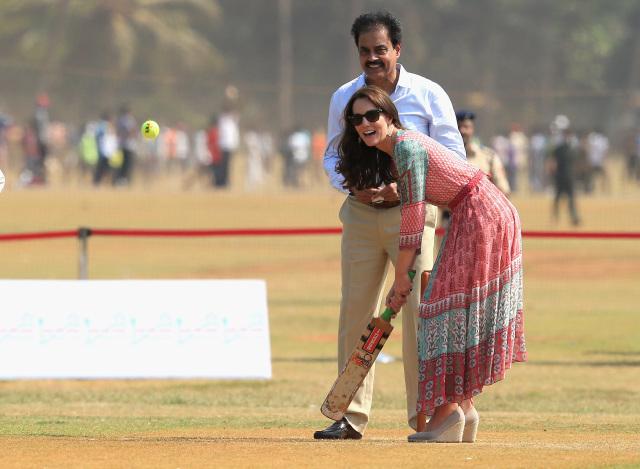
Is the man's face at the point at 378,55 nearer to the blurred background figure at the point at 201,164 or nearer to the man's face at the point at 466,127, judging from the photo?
the man's face at the point at 466,127

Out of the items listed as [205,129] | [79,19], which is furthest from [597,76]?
[205,129]

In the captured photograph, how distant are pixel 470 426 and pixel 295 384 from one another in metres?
3.93

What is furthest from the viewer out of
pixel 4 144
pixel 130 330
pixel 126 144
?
pixel 126 144

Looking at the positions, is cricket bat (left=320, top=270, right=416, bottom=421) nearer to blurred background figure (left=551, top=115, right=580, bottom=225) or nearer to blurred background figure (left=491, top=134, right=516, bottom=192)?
blurred background figure (left=551, top=115, right=580, bottom=225)

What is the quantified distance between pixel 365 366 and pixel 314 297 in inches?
432

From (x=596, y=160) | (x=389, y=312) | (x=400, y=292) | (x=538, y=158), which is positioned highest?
(x=538, y=158)

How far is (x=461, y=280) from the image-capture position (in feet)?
17.9

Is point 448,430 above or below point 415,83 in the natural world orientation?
below

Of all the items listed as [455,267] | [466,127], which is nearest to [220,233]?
[466,127]

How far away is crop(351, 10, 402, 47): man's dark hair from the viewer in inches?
233

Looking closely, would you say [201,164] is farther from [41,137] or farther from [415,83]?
[415,83]

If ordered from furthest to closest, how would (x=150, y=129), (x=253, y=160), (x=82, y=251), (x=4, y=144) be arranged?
1. (x=253, y=160)
2. (x=4, y=144)
3. (x=82, y=251)
4. (x=150, y=129)

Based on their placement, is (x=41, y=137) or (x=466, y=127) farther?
(x=41, y=137)

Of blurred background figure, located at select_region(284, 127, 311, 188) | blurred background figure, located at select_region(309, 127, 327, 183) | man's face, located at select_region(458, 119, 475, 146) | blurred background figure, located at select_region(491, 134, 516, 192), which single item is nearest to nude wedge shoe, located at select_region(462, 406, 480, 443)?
man's face, located at select_region(458, 119, 475, 146)
